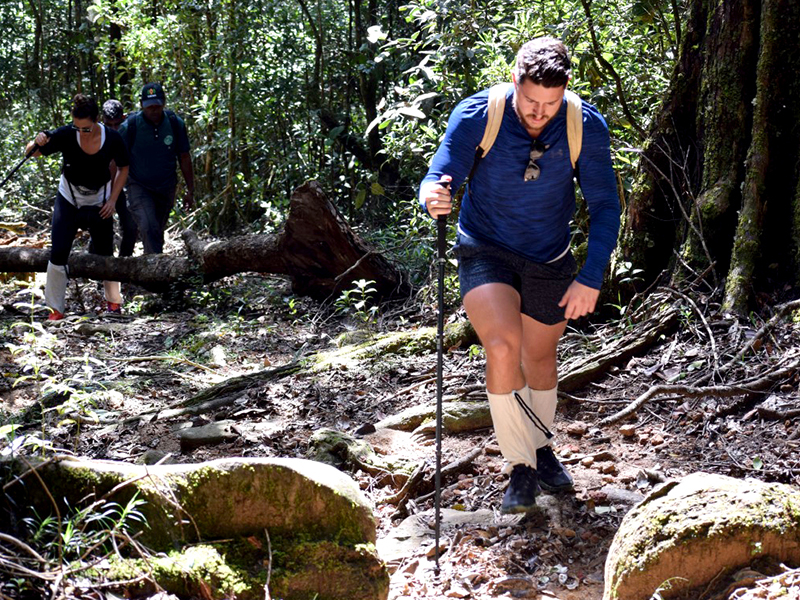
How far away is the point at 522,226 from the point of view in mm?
4121

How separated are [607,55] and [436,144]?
188cm

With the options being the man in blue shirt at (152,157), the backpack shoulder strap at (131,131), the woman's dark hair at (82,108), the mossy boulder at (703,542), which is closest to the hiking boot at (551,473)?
the mossy boulder at (703,542)

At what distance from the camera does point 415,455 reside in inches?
211

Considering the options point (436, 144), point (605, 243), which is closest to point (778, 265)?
point (605, 243)

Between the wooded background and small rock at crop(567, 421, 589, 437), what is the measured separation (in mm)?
1425

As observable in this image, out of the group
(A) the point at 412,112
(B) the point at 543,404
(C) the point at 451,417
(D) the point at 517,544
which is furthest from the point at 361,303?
(D) the point at 517,544

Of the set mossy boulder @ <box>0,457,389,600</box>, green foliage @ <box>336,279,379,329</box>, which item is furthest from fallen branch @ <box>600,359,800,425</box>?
green foliage @ <box>336,279,379,329</box>

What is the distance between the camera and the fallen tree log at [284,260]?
28.8 feet

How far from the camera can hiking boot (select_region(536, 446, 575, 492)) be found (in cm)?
Answer: 450

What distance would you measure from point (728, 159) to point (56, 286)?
22.6 ft

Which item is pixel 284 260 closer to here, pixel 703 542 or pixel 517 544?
pixel 517 544

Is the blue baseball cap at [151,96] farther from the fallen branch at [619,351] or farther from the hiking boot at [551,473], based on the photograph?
the hiking boot at [551,473]

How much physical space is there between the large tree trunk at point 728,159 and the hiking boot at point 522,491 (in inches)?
97.8

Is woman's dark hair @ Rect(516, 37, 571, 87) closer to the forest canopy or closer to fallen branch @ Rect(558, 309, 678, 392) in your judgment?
fallen branch @ Rect(558, 309, 678, 392)
